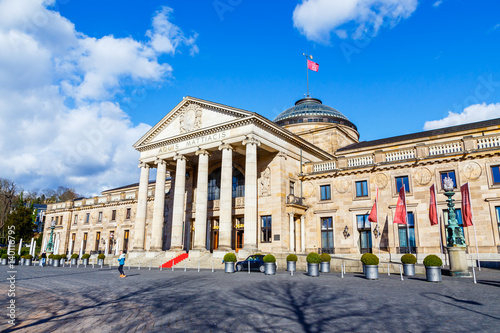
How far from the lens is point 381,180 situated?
34219 mm

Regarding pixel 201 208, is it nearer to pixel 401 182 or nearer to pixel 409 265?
pixel 401 182

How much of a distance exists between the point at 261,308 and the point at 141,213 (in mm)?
34672

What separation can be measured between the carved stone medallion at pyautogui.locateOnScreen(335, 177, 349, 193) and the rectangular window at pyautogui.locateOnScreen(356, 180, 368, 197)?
42.9 inches

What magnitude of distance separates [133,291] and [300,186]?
26.6 meters

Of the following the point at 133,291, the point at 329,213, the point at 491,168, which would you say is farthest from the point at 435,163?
the point at 133,291

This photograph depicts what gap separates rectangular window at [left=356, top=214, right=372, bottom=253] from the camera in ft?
111

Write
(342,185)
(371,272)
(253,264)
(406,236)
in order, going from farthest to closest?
(342,185) → (406,236) → (253,264) → (371,272)

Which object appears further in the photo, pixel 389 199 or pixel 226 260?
pixel 389 199

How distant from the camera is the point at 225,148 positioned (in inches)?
1458

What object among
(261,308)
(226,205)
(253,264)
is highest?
(226,205)

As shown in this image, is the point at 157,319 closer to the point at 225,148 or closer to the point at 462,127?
the point at 225,148

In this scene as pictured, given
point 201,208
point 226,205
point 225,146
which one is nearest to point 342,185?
point 226,205

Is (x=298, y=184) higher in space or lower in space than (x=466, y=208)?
higher

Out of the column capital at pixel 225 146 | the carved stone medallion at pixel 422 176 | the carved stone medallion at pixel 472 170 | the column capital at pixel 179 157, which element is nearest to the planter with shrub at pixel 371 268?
the carved stone medallion at pixel 422 176
